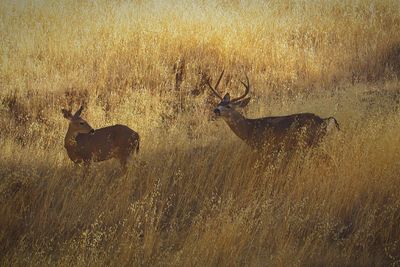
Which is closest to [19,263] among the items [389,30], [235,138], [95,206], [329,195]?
[95,206]

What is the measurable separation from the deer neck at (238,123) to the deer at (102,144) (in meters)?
1.02

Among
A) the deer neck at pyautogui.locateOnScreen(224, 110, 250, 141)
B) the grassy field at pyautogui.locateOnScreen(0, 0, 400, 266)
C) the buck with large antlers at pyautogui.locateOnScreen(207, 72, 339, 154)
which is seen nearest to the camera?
the grassy field at pyautogui.locateOnScreen(0, 0, 400, 266)

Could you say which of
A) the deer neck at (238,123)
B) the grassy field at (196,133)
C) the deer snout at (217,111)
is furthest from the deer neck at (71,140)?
the deer neck at (238,123)

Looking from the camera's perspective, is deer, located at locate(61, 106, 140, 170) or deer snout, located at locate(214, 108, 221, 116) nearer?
deer, located at locate(61, 106, 140, 170)

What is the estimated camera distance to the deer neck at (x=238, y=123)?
648cm

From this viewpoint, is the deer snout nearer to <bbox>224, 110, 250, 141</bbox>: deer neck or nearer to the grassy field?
<bbox>224, 110, 250, 141</bbox>: deer neck

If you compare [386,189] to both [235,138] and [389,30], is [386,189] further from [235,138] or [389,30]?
[389,30]

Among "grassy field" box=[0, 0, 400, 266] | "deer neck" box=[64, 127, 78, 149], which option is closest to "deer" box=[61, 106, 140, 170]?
"deer neck" box=[64, 127, 78, 149]

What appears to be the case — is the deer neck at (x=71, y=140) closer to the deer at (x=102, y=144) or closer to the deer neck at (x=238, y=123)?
the deer at (x=102, y=144)

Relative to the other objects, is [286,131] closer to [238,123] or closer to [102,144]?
[238,123]

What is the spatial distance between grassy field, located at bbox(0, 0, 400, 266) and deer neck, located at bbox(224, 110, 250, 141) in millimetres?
168

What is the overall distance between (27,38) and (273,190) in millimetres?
5892

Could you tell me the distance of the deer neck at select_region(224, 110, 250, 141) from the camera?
6480 millimetres

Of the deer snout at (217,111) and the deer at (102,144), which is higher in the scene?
the deer snout at (217,111)
